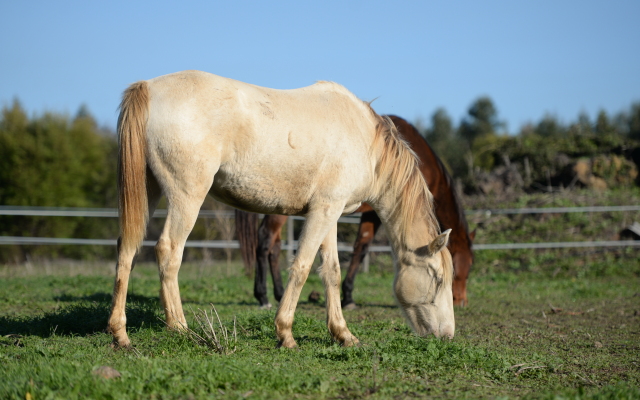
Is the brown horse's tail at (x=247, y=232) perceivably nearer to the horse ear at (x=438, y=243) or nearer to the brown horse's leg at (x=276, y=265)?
the brown horse's leg at (x=276, y=265)

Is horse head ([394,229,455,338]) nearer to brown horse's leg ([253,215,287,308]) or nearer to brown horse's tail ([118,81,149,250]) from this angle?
brown horse's tail ([118,81,149,250])

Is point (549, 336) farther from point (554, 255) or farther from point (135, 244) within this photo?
point (554, 255)

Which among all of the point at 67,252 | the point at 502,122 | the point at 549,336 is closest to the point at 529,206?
the point at 549,336

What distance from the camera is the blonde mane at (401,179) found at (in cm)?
442

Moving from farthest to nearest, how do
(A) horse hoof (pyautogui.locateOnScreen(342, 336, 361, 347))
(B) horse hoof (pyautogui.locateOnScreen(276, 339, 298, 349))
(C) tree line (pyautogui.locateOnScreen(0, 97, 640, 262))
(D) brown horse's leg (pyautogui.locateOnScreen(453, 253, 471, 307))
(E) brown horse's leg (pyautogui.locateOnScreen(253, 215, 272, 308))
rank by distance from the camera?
(C) tree line (pyautogui.locateOnScreen(0, 97, 640, 262))
(D) brown horse's leg (pyautogui.locateOnScreen(453, 253, 471, 307))
(E) brown horse's leg (pyautogui.locateOnScreen(253, 215, 272, 308))
(A) horse hoof (pyautogui.locateOnScreen(342, 336, 361, 347))
(B) horse hoof (pyautogui.locateOnScreen(276, 339, 298, 349))

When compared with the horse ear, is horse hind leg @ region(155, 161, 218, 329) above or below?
above

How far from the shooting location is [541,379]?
323 centimetres

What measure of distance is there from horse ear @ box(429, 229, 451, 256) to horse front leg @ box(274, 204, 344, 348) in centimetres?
83

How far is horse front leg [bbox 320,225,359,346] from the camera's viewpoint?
411 centimetres

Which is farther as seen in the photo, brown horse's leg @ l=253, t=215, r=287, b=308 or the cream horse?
brown horse's leg @ l=253, t=215, r=287, b=308

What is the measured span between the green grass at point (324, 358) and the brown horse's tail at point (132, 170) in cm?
77

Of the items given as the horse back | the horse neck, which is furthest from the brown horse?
the horse back

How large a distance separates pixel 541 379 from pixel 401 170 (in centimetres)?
190

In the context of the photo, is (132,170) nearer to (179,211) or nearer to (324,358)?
(179,211)
